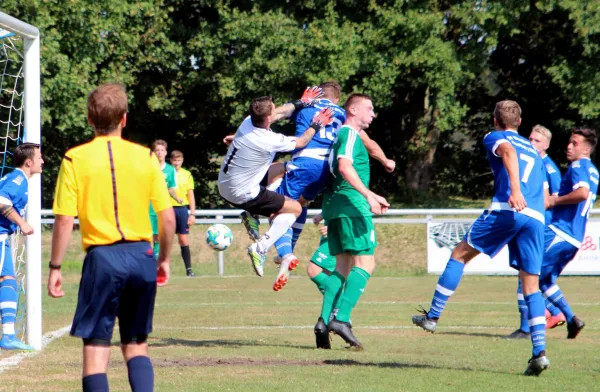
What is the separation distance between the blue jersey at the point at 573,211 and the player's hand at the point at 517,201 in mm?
3167

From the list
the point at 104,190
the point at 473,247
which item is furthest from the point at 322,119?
the point at 104,190

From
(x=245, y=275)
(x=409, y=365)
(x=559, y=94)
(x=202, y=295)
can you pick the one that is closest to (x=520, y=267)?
(x=409, y=365)

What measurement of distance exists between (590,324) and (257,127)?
5.13 metres

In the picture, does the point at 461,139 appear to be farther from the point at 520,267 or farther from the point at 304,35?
the point at 520,267

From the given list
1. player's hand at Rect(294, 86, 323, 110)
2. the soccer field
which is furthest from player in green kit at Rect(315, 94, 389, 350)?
A: player's hand at Rect(294, 86, 323, 110)

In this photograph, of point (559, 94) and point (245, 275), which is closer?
point (245, 275)

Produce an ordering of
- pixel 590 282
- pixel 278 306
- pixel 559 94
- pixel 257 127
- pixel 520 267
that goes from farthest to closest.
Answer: pixel 559 94
pixel 590 282
pixel 278 306
pixel 257 127
pixel 520 267

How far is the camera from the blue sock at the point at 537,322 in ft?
24.8

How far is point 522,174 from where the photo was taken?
797cm

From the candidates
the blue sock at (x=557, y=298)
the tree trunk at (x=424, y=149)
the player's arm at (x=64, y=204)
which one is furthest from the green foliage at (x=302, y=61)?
the player's arm at (x=64, y=204)

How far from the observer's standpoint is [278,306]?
14172mm

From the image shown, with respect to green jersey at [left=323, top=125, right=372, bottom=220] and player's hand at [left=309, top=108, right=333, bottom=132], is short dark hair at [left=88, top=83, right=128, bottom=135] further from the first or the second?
player's hand at [left=309, top=108, right=333, bottom=132]

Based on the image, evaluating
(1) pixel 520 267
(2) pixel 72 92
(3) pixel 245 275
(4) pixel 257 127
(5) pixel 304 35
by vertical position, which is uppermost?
(5) pixel 304 35

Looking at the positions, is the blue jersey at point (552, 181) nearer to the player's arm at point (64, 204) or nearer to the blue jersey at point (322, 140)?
the blue jersey at point (322, 140)
